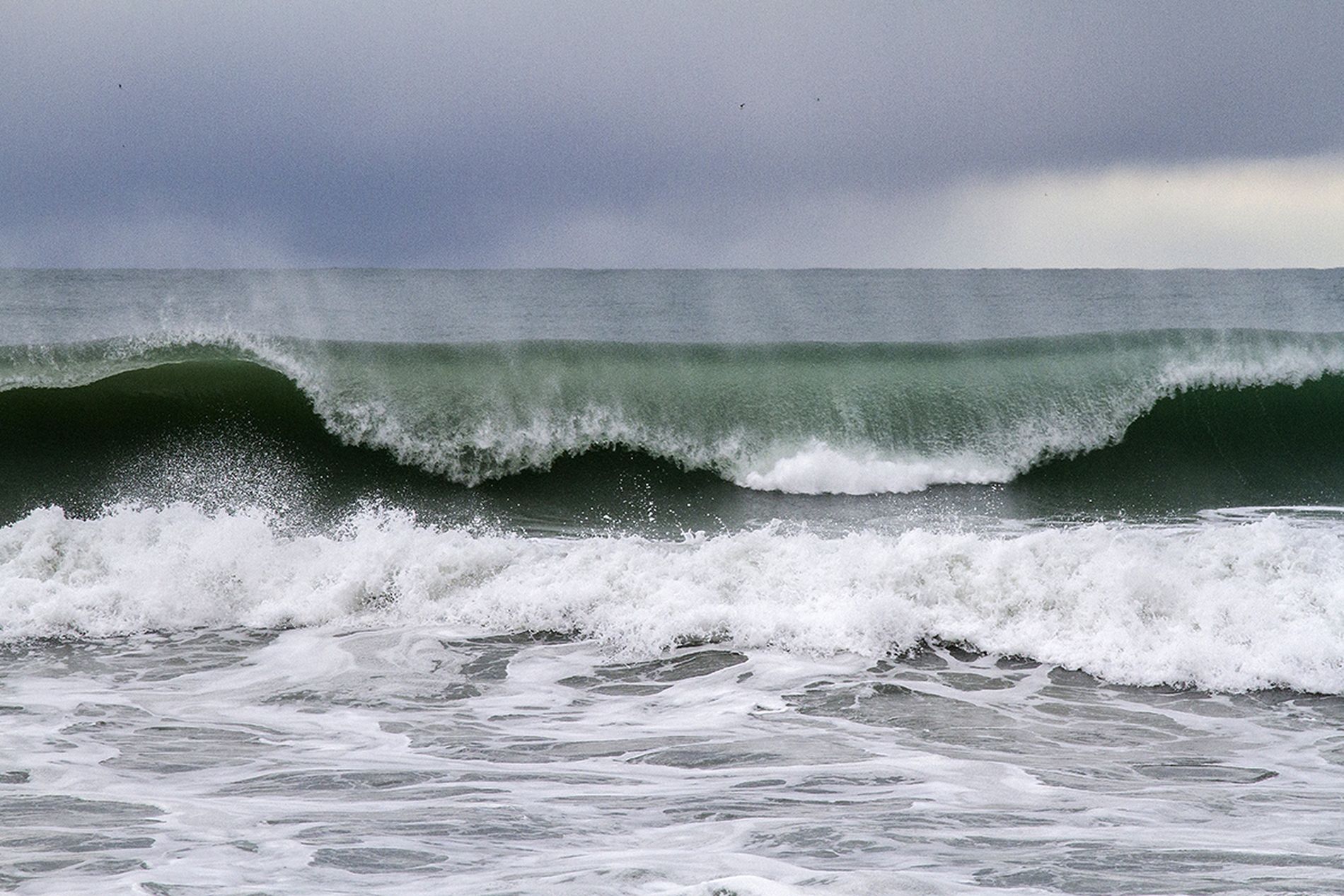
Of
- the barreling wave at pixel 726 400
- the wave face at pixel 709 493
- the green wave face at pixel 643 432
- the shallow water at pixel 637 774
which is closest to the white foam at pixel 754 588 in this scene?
the wave face at pixel 709 493

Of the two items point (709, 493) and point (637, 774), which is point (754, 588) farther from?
point (709, 493)

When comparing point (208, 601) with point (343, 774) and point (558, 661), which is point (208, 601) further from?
point (343, 774)

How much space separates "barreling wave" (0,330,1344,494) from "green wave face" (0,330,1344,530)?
0.12 feet

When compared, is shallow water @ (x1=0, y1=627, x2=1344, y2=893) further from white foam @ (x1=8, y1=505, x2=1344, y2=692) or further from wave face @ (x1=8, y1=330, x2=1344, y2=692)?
wave face @ (x1=8, y1=330, x2=1344, y2=692)

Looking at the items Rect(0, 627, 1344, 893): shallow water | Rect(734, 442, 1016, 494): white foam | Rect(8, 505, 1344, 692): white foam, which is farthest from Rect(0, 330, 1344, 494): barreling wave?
Rect(0, 627, 1344, 893): shallow water

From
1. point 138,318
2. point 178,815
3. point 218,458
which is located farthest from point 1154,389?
point 138,318

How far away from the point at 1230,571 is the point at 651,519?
557 cm

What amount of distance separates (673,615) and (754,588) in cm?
69

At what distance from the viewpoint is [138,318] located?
99.0ft

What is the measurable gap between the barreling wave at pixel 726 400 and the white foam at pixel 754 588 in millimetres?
3447

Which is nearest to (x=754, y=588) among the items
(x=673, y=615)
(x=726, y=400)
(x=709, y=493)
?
(x=673, y=615)

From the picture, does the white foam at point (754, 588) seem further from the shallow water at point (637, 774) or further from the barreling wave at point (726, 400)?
the barreling wave at point (726, 400)

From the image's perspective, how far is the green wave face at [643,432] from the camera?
12.0 meters

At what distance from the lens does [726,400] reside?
1416cm
